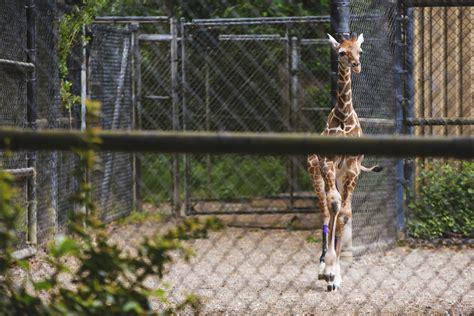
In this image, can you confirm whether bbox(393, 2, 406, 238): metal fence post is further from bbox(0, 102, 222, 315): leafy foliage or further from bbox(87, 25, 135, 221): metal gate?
bbox(0, 102, 222, 315): leafy foliage

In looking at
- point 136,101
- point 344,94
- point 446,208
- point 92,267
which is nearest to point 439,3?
point 344,94

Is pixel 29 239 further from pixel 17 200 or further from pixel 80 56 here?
pixel 80 56

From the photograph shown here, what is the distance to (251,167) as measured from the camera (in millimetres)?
12930

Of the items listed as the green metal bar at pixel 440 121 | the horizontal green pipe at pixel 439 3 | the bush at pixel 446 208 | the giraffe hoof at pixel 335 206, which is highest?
the horizontal green pipe at pixel 439 3

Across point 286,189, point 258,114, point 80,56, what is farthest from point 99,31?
point 286,189

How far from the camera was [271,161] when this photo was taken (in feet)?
43.8

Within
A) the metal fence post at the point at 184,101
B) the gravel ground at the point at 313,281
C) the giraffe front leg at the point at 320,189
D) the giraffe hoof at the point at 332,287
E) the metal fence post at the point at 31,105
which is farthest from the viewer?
the metal fence post at the point at 184,101

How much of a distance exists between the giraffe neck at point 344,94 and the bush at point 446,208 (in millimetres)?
1985

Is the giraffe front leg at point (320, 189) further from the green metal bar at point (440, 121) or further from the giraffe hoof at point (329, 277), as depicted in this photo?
the green metal bar at point (440, 121)

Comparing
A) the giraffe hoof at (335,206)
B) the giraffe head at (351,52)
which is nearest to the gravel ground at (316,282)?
the giraffe hoof at (335,206)

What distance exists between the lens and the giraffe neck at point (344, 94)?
7.41m

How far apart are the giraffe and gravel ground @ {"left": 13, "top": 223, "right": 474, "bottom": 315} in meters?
0.38

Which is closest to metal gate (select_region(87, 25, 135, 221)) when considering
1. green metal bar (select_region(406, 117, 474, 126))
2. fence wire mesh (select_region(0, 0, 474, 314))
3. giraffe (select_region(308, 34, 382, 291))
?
fence wire mesh (select_region(0, 0, 474, 314))

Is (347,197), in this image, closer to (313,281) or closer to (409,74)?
(313,281)
